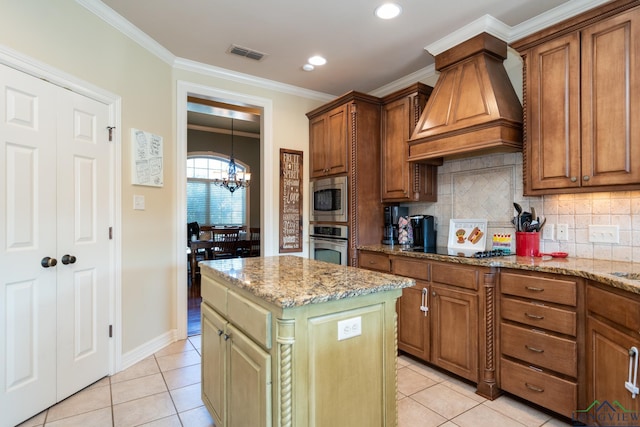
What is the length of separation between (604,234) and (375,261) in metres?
1.70

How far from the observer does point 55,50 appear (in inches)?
85.8

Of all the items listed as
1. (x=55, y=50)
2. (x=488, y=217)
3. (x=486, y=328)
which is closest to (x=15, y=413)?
(x=55, y=50)

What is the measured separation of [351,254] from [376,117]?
57.9 inches

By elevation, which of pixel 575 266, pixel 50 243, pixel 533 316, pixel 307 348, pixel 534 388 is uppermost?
pixel 50 243

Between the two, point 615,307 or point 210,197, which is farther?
point 210,197

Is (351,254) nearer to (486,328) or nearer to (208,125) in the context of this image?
(486,328)

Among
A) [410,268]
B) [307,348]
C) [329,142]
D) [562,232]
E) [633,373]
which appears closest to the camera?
[307,348]

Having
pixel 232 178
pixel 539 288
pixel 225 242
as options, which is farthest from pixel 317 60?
pixel 232 178

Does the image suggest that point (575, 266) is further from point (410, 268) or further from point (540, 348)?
point (410, 268)

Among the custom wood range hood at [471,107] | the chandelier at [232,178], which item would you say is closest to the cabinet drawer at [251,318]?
the custom wood range hood at [471,107]

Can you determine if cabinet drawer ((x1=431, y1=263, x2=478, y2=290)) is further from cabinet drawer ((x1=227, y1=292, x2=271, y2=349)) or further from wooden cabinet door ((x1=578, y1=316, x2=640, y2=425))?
cabinet drawer ((x1=227, y1=292, x2=271, y2=349))

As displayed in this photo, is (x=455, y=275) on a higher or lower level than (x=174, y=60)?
lower

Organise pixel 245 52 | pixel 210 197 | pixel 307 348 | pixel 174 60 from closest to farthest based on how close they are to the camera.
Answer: pixel 307 348, pixel 245 52, pixel 174 60, pixel 210 197

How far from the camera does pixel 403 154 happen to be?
132 inches
